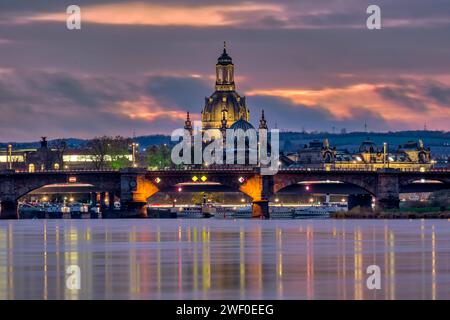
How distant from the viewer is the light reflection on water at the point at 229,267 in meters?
55.7

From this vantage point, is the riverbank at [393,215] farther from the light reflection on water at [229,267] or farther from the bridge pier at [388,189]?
the light reflection on water at [229,267]

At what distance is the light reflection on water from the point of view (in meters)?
55.7

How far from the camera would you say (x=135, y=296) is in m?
Answer: 54.4

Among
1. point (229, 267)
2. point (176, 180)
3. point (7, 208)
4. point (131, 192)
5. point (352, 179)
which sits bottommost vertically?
point (229, 267)

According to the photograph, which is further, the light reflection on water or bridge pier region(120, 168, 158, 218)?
bridge pier region(120, 168, 158, 218)

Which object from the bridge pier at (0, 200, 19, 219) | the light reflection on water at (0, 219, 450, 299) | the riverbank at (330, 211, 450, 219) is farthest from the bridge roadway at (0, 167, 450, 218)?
the light reflection on water at (0, 219, 450, 299)

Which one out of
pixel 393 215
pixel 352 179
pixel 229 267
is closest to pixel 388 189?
pixel 352 179

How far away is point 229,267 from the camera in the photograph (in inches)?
2694

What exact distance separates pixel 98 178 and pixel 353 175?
3539 cm

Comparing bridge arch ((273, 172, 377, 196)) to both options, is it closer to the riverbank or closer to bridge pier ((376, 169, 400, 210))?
bridge pier ((376, 169, 400, 210))

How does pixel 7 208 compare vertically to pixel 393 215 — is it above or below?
above

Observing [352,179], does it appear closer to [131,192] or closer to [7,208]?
[131,192]

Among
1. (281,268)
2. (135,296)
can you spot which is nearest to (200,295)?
(135,296)

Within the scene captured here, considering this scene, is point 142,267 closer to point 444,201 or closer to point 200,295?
point 200,295
